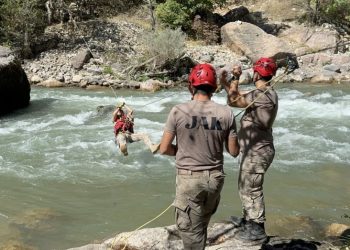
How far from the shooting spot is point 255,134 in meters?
4.37

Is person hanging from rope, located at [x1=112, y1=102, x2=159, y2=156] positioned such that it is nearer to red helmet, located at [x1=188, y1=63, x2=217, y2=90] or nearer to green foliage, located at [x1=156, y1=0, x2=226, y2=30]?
red helmet, located at [x1=188, y1=63, x2=217, y2=90]

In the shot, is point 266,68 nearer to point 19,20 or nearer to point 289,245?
point 289,245

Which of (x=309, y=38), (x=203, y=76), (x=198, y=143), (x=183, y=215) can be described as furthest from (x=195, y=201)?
(x=309, y=38)

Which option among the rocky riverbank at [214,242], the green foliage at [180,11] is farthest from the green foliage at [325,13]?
the rocky riverbank at [214,242]

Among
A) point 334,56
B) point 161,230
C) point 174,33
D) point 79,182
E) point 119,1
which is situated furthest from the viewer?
point 119,1

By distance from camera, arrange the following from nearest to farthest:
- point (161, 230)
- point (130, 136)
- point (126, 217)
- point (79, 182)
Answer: point (161, 230)
point (126, 217)
point (79, 182)
point (130, 136)

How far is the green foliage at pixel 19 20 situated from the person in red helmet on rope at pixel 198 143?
701 inches

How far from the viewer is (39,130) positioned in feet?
37.5

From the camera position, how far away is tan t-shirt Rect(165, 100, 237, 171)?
3383 millimetres

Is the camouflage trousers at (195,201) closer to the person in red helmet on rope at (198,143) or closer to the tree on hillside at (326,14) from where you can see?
the person in red helmet on rope at (198,143)

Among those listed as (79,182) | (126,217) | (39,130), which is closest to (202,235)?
(126,217)

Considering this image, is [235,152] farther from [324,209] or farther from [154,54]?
[154,54]

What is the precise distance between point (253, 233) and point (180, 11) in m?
19.3

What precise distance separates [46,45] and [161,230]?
57.8ft
